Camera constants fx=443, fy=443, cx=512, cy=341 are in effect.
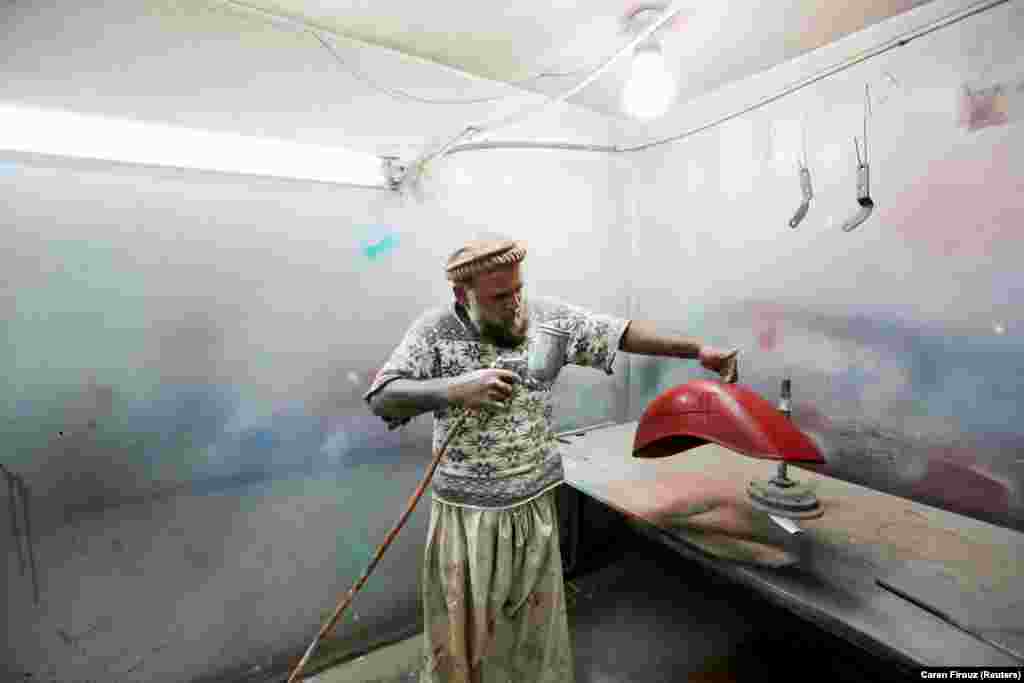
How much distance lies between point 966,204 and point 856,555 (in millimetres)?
1402

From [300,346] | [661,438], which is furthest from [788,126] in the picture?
[300,346]

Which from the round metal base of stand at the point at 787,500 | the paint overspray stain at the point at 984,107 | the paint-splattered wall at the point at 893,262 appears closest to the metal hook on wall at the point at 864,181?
the paint-splattered wall at the point at 893,262

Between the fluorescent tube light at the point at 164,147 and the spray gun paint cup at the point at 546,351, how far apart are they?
121 cm

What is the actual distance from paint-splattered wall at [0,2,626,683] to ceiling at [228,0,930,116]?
176mm

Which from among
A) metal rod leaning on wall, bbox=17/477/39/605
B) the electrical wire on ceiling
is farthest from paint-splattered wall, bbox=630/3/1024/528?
metal rod leaning on wall, bbox=17/477/39/605

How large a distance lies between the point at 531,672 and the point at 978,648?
4.05ft

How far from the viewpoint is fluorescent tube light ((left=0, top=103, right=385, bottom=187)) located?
1.46 meters

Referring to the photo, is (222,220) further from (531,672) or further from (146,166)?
(531,672)

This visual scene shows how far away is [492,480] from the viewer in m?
1.47

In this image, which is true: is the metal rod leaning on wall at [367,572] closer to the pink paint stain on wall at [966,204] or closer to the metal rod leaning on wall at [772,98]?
the metal rod leaning on wall at [772,98]

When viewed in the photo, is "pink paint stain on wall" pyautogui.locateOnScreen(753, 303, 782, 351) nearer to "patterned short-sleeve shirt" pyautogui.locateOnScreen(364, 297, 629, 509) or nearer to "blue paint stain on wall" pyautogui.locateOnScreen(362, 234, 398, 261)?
"patterned short-sleeve shirt" pyautogui.locateOnScreen(364, 297, 629, 509)

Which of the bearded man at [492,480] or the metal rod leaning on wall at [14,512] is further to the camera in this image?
the metal rod leaning on wall at [14,512]

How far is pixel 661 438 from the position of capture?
1.55m

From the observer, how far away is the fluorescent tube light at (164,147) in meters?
1.46
